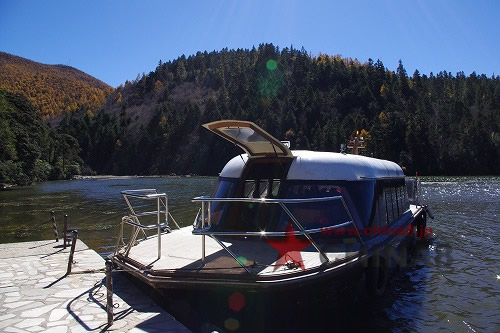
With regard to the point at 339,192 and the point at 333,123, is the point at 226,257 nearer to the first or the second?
the point at 339,192

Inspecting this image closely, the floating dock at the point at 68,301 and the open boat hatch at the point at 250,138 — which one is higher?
the open boat hatch at the point at 250,138

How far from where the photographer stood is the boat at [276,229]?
22.0 feet

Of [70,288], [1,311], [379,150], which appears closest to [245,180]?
[70,288]

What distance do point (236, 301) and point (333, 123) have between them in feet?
468

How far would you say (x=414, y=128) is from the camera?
119438mm

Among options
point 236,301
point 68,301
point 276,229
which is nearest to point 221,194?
point 276,229

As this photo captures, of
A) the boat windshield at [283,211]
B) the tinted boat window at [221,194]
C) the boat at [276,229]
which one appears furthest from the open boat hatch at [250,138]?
the tinted boat window at [221,194]

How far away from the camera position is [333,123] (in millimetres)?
145875

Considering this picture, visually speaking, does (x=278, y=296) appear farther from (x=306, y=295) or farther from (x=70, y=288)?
(x=70, y=288)

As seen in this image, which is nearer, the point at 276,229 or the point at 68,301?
the point at 68,301

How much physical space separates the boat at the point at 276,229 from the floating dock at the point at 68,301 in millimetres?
617

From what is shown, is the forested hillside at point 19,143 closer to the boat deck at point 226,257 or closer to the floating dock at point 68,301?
the floating dock at point 68,301

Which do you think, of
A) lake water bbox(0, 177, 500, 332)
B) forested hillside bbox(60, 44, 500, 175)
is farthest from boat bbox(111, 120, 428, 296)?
forested hillside bbox(60, 44, 500, 175)

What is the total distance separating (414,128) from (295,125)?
44329 millimetres
